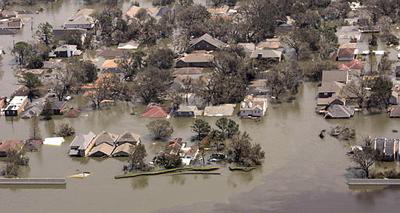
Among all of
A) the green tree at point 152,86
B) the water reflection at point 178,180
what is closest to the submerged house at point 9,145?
the green tree at point 152,86

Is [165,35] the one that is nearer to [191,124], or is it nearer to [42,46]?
[42,46]

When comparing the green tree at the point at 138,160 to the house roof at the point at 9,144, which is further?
the house roof at the point at 9,144

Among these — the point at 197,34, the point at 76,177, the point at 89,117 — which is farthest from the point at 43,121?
the point at 197,34

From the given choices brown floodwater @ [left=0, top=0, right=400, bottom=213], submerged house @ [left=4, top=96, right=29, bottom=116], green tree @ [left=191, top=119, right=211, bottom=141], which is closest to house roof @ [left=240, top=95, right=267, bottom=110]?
brown floodwater @ [left=0, top=0, right=400, bottom=213]

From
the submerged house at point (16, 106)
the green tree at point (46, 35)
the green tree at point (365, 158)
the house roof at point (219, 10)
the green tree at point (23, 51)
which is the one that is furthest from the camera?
the house roof at point (219, 10)

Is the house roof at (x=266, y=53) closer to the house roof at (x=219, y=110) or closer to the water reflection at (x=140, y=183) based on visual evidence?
the house roof at (x=219, y=110)

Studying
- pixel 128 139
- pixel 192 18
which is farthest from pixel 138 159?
pixel 192 18
